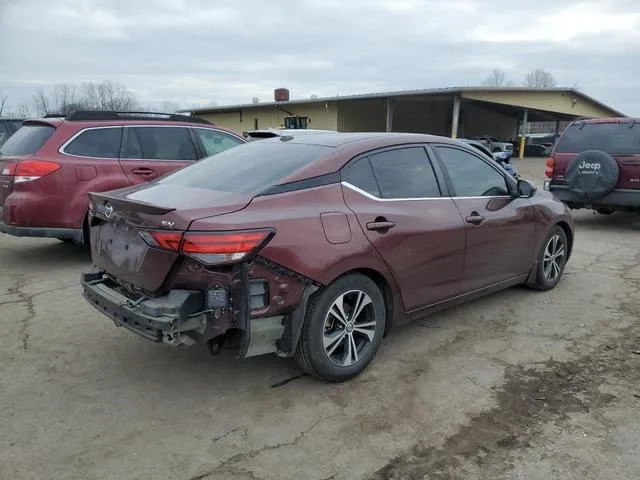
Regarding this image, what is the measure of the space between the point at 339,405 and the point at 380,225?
1191 millimetres

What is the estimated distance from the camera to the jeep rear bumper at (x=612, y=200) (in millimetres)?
8664

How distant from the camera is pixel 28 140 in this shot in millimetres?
6414

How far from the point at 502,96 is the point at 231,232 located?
2910cm

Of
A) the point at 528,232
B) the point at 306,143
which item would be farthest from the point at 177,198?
the point at 528,232

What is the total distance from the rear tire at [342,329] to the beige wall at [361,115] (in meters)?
28.3

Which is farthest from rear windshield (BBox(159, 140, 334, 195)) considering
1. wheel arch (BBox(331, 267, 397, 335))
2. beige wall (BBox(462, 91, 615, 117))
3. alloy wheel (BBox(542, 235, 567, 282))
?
beige wall (BBox(462, 91, 615, 117))

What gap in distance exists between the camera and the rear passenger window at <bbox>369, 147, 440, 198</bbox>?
3943mm

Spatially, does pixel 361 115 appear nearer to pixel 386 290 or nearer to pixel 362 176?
pixel 362 176

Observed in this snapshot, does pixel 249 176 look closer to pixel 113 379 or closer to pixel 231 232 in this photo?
pixel 231 232

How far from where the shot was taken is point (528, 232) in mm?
5109

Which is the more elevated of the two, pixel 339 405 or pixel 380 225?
pixel 380 225

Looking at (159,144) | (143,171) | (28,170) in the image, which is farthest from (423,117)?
(28,170)

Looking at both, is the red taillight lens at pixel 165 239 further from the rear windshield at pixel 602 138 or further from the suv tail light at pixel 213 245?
the rear windshield at pixel 602 138

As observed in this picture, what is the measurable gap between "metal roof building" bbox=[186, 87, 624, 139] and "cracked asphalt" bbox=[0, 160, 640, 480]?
23.3 m
